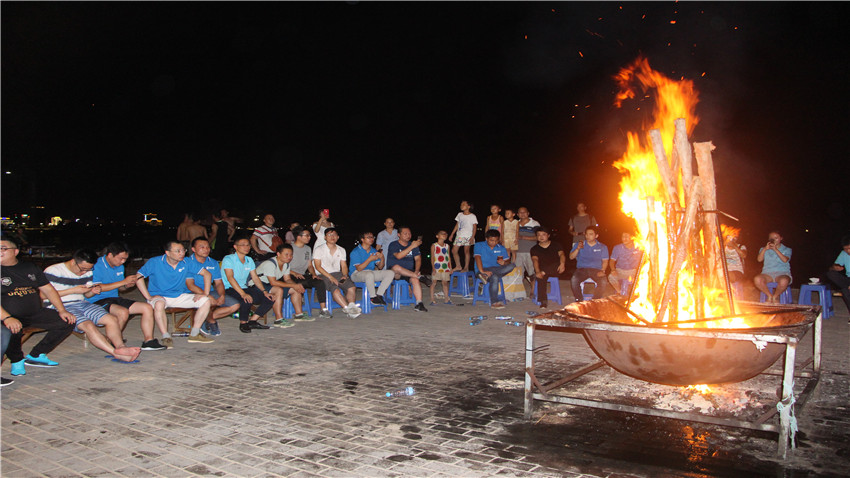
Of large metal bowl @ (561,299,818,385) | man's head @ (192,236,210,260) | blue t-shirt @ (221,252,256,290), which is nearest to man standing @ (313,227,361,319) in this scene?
blue t-shirt @ (221,252,256,290)

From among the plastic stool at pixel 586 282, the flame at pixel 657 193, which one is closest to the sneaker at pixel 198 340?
the flame at pixel 657 193

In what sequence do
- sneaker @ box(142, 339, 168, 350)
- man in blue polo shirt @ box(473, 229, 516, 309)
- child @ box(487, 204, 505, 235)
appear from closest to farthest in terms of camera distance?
sneaker @ box(142, 339, 168, 350) < man in blue polo shirt @ box(473, 229, 516, 309) < child @ box(487, 204, 505, 235)

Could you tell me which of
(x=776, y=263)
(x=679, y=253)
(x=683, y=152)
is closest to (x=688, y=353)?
(x=679, y=253)

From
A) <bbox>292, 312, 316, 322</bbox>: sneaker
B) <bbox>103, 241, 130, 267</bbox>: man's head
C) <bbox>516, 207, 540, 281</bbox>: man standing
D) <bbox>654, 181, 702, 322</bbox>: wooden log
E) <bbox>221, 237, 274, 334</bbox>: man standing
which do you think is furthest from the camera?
<bbox>516, 207, 540, 281</bbox>: man standing

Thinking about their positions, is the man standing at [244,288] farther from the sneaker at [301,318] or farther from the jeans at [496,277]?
the jeans at [496,277]

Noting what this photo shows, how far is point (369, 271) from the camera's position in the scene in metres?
10.1

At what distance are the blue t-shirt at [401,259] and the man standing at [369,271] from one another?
29 centimetres

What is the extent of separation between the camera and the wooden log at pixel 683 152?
4.77m

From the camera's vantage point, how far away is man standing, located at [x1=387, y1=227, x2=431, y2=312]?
34.1 ft

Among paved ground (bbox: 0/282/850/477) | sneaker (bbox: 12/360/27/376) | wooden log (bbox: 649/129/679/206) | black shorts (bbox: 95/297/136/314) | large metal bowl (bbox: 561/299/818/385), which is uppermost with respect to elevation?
wooden log (bbox: 649/129/679/206)

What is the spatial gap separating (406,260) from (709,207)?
6533 mm

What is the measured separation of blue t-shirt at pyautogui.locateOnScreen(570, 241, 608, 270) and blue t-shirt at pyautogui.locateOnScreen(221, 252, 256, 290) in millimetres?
5918

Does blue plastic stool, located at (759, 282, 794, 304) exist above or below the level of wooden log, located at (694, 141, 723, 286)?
below

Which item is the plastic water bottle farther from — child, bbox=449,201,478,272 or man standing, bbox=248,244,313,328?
child, bbox=449,201,478,272
